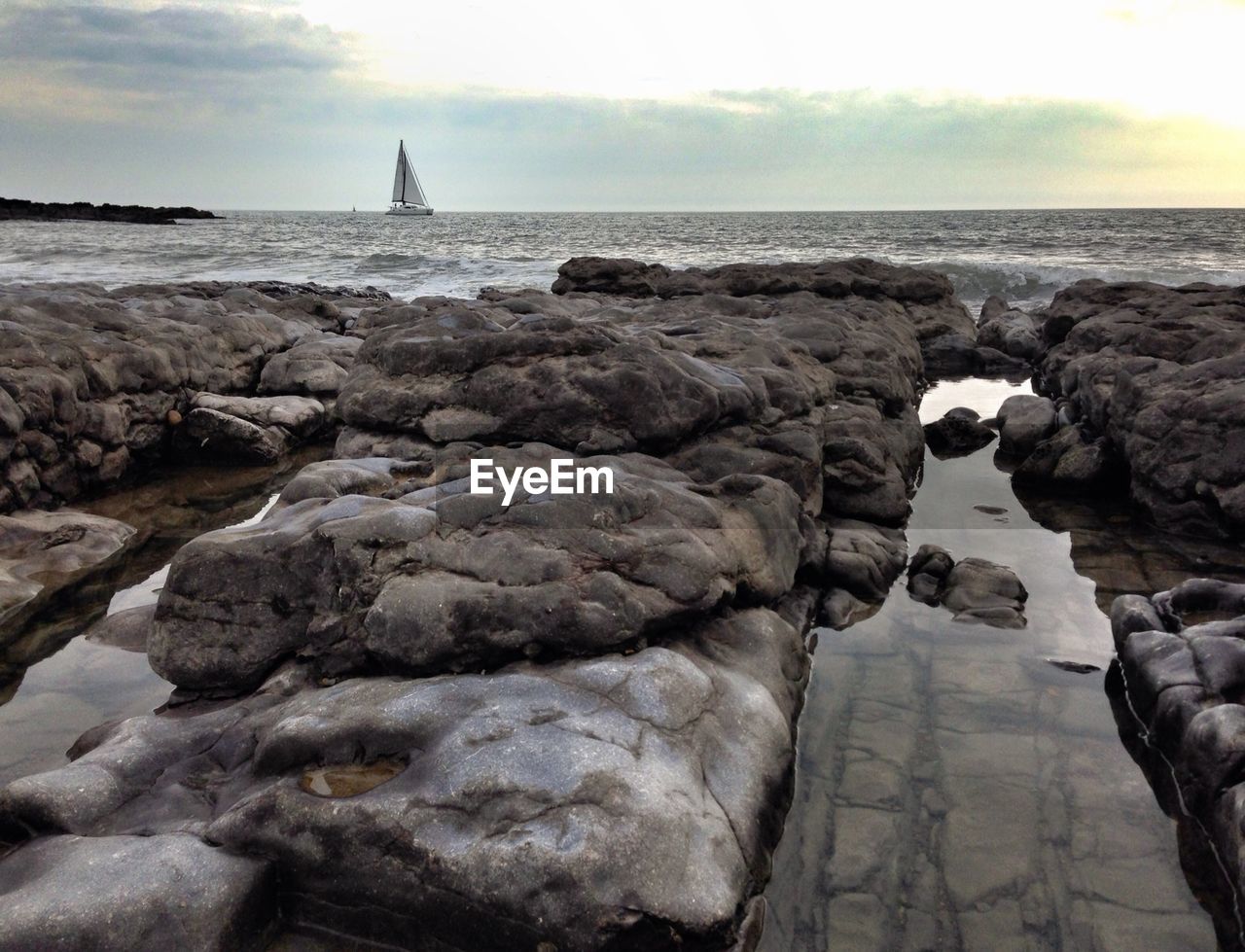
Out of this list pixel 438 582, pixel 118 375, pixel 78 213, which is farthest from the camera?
pixel 78 213

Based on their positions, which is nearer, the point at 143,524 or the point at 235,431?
the point at 143,524

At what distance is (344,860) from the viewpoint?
3447 millimetres

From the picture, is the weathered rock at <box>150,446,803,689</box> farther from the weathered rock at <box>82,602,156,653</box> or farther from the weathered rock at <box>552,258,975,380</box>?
the weathered rock at <box>552,258,975,380</box>

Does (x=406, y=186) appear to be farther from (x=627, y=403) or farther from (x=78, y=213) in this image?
(x=627, y=403)

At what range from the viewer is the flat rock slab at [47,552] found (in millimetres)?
6594

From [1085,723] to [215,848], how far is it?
14.6 feet

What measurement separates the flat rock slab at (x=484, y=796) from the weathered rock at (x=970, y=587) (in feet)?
8.40

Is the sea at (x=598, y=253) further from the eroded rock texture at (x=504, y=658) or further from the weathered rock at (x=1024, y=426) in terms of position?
the eroded rock texture at (x=504, y=658)

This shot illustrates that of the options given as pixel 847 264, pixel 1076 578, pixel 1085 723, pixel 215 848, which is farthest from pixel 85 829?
pixel 847 264

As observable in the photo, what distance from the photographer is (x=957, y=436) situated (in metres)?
11.3

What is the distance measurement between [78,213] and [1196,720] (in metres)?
120

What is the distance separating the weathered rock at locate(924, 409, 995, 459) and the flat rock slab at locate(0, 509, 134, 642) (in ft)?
29.9

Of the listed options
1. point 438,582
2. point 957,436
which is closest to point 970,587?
point 438,582

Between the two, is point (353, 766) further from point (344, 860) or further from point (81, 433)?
point (81, 433)
